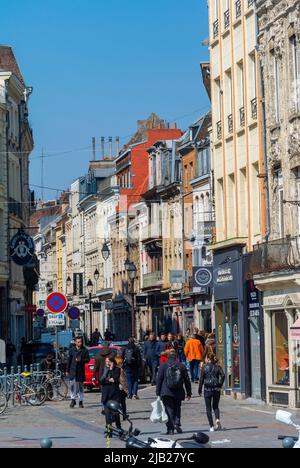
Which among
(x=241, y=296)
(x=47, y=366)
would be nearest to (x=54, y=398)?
(x=47, y=366)

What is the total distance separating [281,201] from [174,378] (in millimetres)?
9493

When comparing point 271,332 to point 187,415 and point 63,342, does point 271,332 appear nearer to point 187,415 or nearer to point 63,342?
point 187,415

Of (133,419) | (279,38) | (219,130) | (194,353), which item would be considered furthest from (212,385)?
(219,130)

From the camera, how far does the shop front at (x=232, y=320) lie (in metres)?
35.9

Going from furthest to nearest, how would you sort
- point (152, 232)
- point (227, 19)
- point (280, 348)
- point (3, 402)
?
point (152, 232), point (227, 19), point (280, 348), point (3, 402)

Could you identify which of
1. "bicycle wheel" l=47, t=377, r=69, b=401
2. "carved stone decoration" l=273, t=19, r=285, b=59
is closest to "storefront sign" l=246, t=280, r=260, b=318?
"bicycle wheel" l=47, t=377, r=69, b=401

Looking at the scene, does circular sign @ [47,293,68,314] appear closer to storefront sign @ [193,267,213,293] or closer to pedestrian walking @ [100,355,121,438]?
storefront sign @ [193,267,213,293]

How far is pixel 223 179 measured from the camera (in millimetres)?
38875

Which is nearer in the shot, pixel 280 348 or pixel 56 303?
pixel 280 348

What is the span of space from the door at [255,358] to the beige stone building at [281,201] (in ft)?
4.54

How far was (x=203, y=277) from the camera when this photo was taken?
42906mm

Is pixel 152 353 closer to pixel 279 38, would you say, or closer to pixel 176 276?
pixel 279 38

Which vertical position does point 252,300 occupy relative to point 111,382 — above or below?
above

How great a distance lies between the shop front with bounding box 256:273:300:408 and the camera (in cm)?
3062
